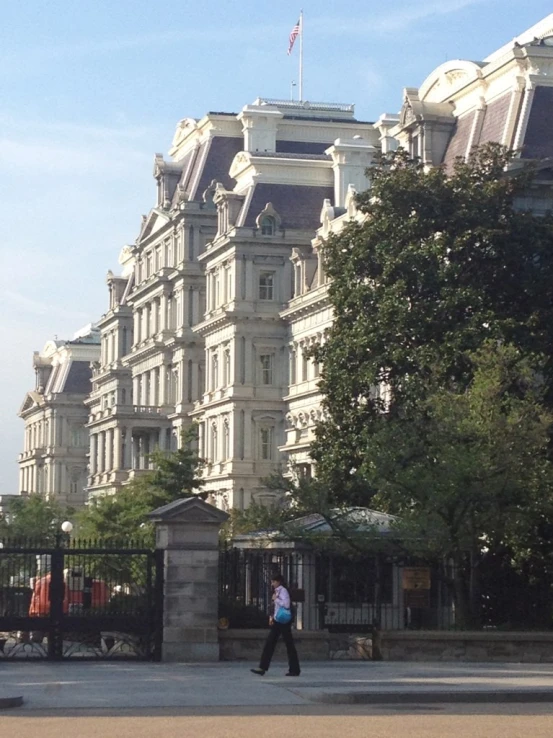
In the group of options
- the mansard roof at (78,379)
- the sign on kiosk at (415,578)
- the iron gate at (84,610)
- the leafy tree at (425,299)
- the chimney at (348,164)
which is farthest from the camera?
the mansard roof at (78,379)

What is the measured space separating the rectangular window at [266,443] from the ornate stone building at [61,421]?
183 feet

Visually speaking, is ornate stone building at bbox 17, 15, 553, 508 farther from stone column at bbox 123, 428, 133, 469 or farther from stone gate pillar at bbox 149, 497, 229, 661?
stone gate pillar at bbox 149, 497, 229, 661

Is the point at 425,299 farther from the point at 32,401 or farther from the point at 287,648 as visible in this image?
the point at 32,401

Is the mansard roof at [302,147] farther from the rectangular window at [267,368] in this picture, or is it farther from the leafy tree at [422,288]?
the leafy tree at [422,288]

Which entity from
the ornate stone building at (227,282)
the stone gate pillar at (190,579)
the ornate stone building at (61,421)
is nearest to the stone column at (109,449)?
the ornate stone building at (227,282)

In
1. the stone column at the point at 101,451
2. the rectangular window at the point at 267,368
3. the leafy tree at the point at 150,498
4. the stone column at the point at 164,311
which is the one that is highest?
the stone column at the point at 164,311

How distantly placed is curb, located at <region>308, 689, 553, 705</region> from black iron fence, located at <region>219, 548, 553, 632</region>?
870cm

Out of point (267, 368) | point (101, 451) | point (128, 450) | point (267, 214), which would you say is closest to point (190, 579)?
point (267, 368)

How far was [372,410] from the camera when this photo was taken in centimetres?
4694

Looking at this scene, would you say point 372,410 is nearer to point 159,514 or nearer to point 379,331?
point 379,331
